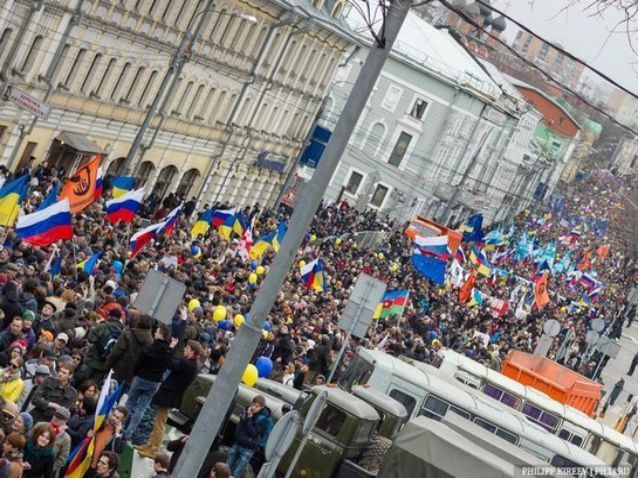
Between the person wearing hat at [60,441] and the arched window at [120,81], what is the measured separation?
34.1 m

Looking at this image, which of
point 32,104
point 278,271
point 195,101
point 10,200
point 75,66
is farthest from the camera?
point 195,101

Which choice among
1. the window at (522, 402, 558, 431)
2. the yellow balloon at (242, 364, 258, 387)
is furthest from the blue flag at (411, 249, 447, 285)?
the yellow balloon at (242, 364, 258, 387)

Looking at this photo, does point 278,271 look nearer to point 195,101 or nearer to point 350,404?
point 350,404

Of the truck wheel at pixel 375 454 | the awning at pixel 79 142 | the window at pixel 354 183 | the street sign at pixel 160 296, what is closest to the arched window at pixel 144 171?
the awning at pixel 79 142

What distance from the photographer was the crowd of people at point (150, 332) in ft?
49.7

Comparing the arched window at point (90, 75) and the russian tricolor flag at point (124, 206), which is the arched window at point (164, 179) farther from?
the russian tricolor flag at point (124, 206)

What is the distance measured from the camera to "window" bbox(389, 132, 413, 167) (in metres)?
93.1

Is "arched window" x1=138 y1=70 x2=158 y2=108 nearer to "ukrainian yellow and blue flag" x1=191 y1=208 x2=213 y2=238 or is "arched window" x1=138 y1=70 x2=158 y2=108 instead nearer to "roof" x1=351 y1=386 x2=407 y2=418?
"ukrainian yellow and blue flag" x1=191 y1=208 x2=213 y2=238

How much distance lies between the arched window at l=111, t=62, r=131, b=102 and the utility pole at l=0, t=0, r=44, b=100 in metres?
7.36

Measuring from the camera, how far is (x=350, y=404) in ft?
64.3

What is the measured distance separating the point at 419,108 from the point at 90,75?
48.3m

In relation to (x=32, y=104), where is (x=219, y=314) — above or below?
below

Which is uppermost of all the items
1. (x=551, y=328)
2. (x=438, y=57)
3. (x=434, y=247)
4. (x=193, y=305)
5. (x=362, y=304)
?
(x=438, y=57)

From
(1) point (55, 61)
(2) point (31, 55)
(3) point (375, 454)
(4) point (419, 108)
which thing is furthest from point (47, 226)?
(4) point (419, 108)
